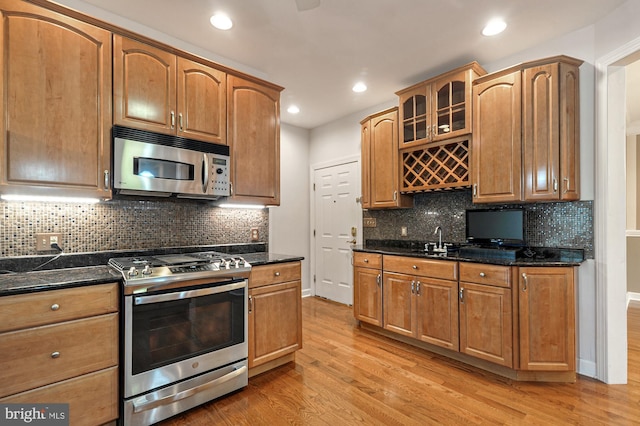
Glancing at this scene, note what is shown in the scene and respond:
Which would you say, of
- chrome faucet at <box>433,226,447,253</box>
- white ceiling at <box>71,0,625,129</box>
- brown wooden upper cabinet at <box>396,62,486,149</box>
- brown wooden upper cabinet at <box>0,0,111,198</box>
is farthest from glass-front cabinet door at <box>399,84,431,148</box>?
brown wooden upper cabinet at <box>0,0,111,198</box>

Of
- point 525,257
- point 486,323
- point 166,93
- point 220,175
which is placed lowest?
point 486,323

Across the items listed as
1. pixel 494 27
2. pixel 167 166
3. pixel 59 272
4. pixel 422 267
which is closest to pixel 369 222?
pixel 422 267

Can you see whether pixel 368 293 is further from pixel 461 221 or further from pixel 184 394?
pixel 184 394

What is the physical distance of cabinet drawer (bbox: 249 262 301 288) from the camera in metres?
2.42

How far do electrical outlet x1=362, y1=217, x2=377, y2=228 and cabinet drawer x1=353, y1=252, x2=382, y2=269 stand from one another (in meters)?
0.74

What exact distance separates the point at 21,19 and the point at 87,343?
1857mm

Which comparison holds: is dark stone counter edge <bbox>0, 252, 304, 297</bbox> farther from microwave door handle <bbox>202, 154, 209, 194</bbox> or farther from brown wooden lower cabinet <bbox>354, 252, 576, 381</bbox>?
brown wooden lower cabinet <bbox>354, 252, 576, 381</bbox>

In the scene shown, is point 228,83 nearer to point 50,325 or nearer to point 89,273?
point 89,273

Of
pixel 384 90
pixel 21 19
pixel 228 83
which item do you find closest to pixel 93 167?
pixel 21 19

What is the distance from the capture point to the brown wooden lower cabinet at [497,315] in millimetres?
2322

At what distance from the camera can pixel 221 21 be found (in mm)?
2379

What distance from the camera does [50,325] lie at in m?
1.59

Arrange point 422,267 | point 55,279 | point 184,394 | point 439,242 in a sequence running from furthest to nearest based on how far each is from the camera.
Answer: point 439,242 < point 422,267 < point 184,394 < point 55,279

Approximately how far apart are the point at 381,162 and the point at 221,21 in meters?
2.13
